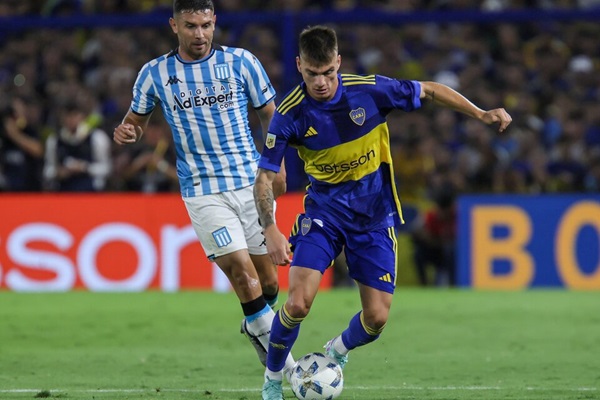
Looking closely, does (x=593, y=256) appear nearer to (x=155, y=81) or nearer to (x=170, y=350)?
(x=170, y=350)

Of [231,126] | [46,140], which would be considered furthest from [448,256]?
[231,126]

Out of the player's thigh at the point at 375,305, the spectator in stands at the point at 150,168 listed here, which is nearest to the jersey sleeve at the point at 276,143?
the player's thigh at the point at 375,305

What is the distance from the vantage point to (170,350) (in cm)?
986

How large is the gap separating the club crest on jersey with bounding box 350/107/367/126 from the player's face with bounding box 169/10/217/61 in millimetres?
1332

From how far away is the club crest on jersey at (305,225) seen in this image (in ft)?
23.5

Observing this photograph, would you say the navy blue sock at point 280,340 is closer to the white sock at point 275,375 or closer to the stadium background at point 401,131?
the white sock at point 275,375

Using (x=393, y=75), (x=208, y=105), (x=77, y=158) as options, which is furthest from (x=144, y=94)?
(x=393, y=75)

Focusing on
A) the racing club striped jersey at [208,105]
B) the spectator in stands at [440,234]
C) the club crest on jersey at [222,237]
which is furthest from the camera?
the spectator in stands at [440,234]

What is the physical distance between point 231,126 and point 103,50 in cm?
906

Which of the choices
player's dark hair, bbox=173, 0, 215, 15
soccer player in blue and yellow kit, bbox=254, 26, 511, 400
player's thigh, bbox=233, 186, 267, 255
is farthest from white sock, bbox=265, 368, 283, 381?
player's dark hair, bbox=173, 0, 215, 15

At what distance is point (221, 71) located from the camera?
795cm

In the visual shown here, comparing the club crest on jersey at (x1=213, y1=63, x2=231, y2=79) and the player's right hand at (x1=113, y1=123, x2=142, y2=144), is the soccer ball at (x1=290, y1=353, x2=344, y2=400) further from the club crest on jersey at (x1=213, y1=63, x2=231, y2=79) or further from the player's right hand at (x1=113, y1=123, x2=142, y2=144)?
the club crest on jersey at (x1=213, y1=63, x2=231, y2=79)

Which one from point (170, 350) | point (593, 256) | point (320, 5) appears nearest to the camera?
point (170, 350)

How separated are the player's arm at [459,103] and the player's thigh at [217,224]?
163 centimetres
